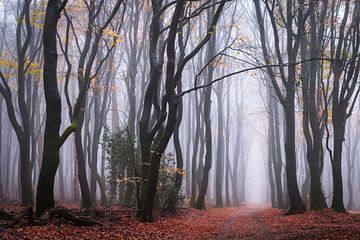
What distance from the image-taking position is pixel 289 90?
17312 mm

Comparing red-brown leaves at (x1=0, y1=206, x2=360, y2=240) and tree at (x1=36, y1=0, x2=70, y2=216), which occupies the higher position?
tree at (x1=36, y1=0, x2=70, y2=216)

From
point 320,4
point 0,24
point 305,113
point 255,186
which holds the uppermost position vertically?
point 0,24

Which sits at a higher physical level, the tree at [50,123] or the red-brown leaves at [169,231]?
the tree at [50,123]

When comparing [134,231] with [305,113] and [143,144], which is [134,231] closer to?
[143,144]

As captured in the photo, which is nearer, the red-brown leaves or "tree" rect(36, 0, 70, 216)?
the red-brown leaves

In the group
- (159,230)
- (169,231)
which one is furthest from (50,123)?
(169,231)

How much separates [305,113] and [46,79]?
11177 mm

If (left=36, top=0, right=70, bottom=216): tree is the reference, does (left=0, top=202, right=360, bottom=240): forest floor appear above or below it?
below

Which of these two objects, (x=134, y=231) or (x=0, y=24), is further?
(x=0, y=24)

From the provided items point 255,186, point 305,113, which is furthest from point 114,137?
point 255,186

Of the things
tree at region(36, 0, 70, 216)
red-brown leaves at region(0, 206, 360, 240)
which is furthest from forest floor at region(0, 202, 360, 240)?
tree at region(36, 0, 70, 216)

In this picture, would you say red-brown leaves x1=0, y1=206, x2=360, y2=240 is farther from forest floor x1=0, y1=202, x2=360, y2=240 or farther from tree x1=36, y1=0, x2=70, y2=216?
tree x1=36, y1=0, x2=70, y2=216

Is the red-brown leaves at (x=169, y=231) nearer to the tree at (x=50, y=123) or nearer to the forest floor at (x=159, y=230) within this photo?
the forest floor at (x=159, y=230)

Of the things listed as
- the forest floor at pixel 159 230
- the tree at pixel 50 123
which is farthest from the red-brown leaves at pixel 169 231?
the tree at pixel 50 123
